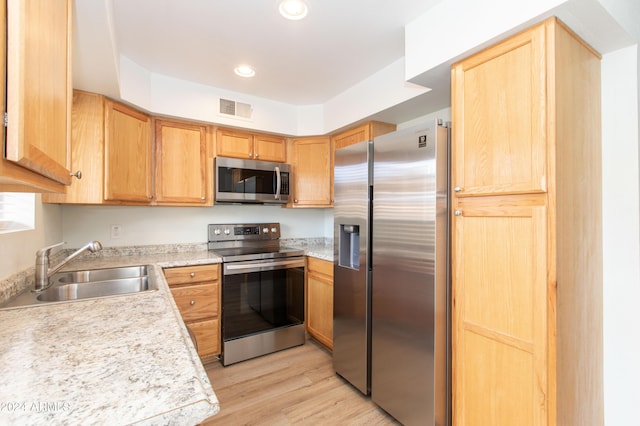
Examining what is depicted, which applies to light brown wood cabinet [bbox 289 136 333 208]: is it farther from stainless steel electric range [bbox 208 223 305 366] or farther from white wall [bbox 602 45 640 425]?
white wall [bbox 602 45 640 425]

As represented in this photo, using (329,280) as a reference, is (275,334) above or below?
below

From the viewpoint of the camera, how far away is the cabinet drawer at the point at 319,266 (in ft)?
8.67

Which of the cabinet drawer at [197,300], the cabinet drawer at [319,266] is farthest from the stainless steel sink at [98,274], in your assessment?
the cabinet drawer at [319,266]

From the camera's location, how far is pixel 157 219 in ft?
9.24

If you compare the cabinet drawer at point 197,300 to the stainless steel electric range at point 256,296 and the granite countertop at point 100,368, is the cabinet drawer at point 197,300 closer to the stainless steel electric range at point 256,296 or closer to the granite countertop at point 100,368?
the stainless steel electric range at point 256,296

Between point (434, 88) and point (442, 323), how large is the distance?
1428 millimetres

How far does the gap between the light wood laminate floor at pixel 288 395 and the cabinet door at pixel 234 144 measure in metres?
1.89

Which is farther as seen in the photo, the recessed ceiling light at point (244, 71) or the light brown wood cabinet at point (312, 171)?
the light brown wood cabinet at point (312, 171)

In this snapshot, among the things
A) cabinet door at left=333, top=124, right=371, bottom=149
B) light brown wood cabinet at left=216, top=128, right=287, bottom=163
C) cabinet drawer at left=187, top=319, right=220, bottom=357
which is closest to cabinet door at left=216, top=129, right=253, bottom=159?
light brown wood cabinet at left=216, top=128, right=287, bottom=163

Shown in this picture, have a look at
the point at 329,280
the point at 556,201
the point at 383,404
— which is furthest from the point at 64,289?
the point at 556,201

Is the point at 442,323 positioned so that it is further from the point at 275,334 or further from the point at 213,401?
the point at 275,334

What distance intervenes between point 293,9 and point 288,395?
8.12ft

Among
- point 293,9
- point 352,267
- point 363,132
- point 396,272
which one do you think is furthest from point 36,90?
point 363,132

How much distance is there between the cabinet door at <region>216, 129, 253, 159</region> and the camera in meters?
2.83
